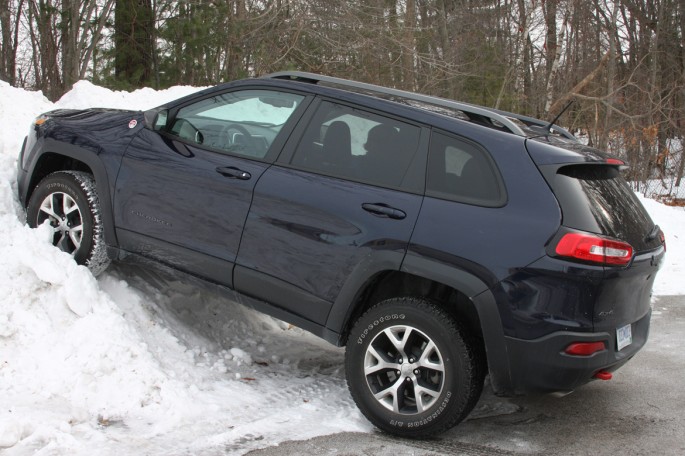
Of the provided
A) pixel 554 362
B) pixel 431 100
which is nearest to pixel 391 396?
pixel 554 362

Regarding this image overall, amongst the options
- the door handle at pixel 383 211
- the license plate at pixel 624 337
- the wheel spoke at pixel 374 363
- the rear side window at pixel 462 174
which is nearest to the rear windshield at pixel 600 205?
the rear side window at pixel 462 174

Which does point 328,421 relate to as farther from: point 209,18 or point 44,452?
point 209,18

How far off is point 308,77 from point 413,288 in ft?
5.23

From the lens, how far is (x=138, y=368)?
431cm

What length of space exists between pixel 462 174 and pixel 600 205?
0.71 m

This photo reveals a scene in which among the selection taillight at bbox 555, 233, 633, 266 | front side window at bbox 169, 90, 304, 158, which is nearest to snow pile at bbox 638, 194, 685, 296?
taillight at bbox 555, 233, 633, 266

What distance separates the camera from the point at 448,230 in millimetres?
3762

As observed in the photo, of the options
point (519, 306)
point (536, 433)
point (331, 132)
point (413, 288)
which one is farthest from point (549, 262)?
point (331, 132)

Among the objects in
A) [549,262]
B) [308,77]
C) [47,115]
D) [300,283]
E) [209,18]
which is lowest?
[300,283]

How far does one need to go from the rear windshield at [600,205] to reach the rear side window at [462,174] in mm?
315

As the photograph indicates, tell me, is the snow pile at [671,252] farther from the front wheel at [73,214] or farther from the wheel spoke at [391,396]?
the front wheel at [73,214]

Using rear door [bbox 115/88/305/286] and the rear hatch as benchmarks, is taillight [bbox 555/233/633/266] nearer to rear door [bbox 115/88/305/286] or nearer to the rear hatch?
the rear hatch

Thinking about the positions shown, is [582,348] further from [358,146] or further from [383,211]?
[358,146]

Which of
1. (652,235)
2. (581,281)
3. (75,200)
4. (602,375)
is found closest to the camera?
(581,281)
